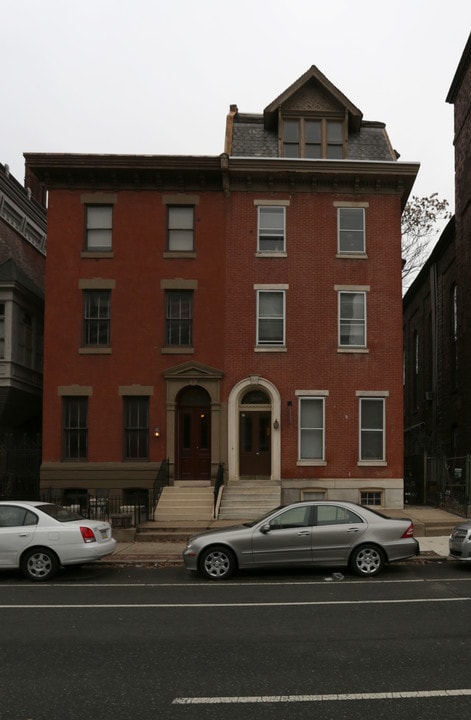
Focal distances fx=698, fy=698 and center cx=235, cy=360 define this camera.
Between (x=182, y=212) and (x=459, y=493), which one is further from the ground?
(x=182, y=212)

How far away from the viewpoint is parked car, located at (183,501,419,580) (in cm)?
1266

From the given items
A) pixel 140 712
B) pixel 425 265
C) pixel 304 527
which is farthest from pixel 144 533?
pixel 425 265

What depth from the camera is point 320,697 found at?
20.1 feet

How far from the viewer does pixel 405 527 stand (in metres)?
13.0

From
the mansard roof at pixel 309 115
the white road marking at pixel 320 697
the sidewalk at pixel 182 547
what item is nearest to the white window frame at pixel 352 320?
the mansard roof at pixel 309 115

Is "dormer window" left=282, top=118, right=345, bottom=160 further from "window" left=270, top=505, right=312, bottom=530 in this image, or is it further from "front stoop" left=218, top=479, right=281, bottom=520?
"window" left=270, top=505, right=312, bottom=530

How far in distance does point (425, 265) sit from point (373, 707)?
32195 millimetres

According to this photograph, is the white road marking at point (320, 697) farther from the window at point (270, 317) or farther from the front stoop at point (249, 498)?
the window at point (270, 317)

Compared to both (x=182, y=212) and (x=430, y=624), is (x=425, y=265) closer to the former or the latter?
(x=182, y=212)

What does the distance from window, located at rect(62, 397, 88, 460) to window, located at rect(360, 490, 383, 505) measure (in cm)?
917

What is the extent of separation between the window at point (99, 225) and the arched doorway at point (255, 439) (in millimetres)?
7240

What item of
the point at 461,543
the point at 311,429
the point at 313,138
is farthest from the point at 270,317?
the point at 461,543

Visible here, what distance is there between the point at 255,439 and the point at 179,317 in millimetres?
4792

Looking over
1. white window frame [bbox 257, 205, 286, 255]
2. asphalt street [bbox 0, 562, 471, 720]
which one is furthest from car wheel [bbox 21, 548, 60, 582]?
white window frame [bbox 257, 205, 286, 255]
